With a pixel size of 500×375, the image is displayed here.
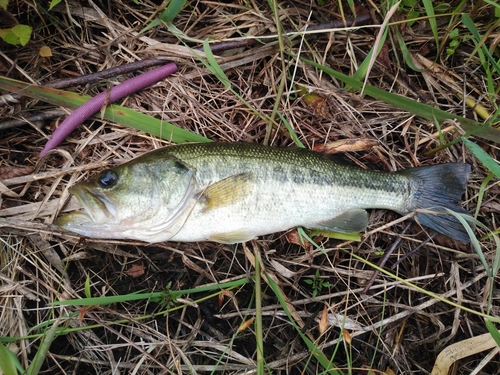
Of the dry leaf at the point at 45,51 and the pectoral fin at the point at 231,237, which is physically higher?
the dry leaf at the point at 45,51

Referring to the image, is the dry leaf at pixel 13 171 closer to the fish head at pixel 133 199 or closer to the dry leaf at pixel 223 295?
the fish head at pixel 133 199

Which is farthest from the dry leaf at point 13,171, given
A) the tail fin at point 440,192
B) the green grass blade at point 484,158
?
the green grass blade at point 484,158

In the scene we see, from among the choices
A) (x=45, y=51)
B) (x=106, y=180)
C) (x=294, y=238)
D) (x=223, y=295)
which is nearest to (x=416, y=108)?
(x=294, y=238)

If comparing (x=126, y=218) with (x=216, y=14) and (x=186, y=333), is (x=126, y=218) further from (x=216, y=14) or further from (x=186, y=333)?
(x=216, y=14)

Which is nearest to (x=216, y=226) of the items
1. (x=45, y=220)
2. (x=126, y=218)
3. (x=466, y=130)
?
(x=126, y=218)

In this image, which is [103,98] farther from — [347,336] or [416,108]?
[347,336]

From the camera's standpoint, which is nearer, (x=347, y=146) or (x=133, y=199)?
(x=133, y=199)

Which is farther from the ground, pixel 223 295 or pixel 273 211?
pixel 273 211

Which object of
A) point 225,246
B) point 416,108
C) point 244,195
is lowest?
point 225,246
